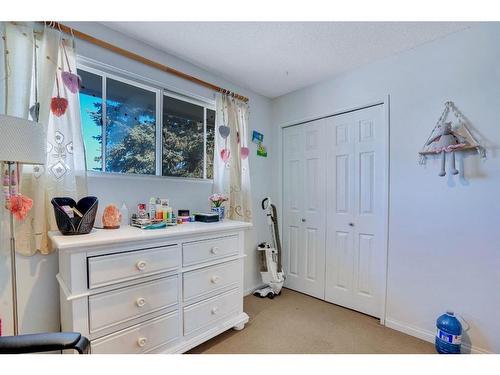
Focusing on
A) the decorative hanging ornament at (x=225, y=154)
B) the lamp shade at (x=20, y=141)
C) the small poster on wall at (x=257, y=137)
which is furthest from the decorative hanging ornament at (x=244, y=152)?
the lamp shade at (x=20, y=141)

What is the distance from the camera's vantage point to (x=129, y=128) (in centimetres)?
196

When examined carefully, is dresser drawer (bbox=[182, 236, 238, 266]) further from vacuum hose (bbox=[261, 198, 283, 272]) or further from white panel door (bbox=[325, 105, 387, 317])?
white panel door (bbox=[325, 105, 387, 317])

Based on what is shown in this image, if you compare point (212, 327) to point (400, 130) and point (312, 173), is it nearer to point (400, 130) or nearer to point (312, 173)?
point (312, 173)

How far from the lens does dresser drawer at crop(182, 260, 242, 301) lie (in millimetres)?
1680

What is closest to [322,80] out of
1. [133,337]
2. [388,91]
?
[388,91]

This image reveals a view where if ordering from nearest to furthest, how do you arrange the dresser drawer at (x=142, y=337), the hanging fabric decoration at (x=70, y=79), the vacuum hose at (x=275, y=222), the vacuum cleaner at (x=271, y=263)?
the dresser drawer at (x=142, y=337) < the hanging fabric decoration at (x=70, y=79) < the vacuum cleaner at (x=271, y=263) < the vacuum hose at (x=275, y=222)

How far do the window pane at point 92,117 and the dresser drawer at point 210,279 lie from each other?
3.58ft

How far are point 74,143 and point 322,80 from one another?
2.38 m

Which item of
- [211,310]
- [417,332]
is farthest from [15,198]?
[417,332]

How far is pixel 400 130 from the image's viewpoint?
6.83ft

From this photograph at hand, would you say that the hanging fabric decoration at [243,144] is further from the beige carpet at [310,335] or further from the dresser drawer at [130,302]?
the beige carpet at [310,335]

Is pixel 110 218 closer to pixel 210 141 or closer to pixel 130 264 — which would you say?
pixel 130 264

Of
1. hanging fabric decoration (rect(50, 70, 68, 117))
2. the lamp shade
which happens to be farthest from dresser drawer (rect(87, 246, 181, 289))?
hanging fabric decoration (rect(50, 70, 68, 117))

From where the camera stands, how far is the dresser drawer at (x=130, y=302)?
1.30 m
